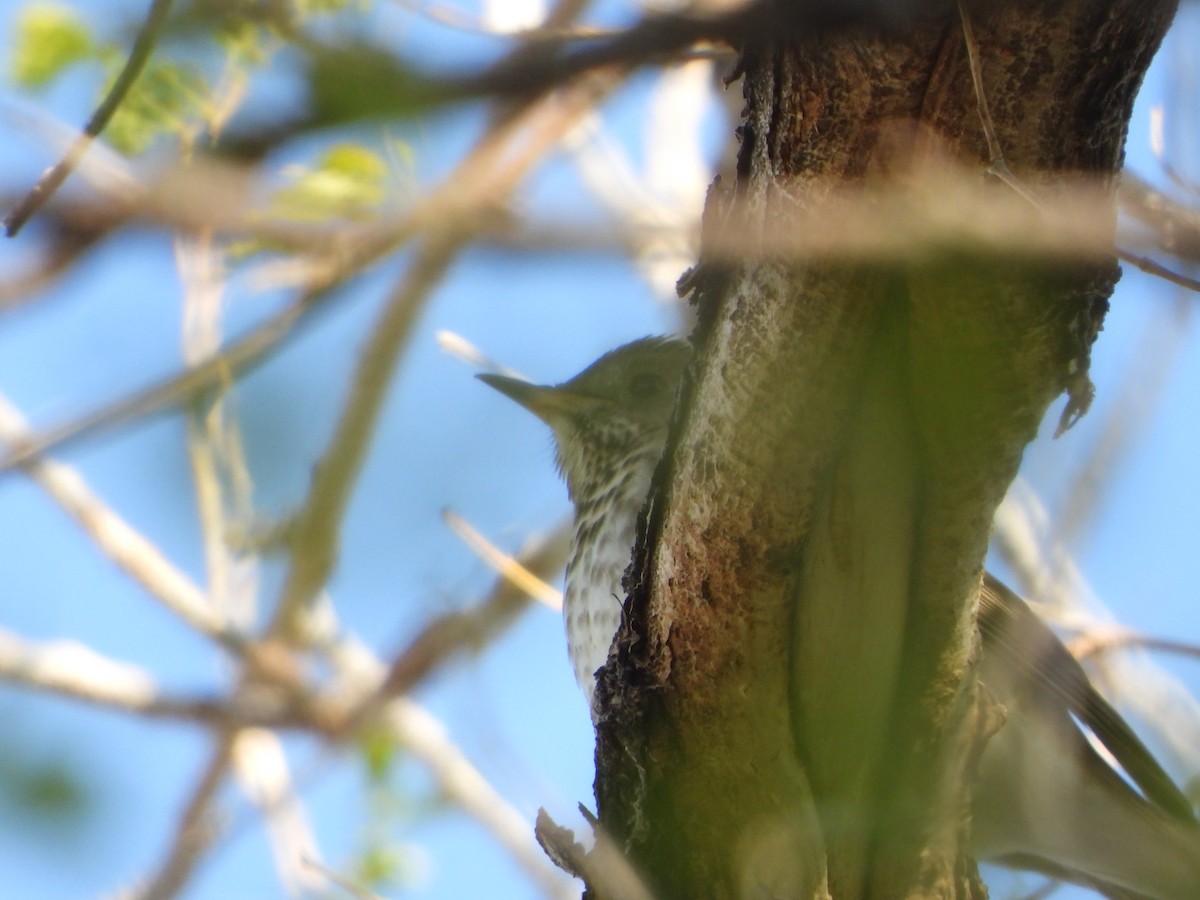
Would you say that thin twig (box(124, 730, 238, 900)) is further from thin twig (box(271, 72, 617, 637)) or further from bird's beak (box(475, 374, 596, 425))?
bird's beak (box(475, 374, 596, 425))

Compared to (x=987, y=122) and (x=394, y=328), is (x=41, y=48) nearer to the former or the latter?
(x=394, y=328)

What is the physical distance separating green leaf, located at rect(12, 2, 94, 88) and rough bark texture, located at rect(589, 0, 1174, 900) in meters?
2.07

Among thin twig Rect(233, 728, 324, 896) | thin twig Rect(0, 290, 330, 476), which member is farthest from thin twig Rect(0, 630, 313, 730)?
thin twig Rect(0, 290, 330, 476)

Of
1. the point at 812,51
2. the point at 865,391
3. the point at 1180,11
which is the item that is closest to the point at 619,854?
the point at 865,391

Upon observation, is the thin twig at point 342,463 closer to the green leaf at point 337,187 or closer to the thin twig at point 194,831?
the green leaf at point 337,187

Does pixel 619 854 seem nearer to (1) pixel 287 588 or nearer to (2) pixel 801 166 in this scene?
(2) pixel 801 166

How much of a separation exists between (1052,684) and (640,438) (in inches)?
68.5

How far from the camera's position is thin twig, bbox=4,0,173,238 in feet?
4.73

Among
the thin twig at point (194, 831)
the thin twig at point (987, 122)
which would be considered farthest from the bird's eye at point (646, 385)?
the thin twig at point (987, 122)

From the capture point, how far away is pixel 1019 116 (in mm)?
2072

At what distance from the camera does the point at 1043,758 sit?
399 centimetres

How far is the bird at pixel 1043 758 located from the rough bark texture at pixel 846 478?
683 mm

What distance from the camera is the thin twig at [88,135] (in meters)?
1.44

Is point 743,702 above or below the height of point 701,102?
below
